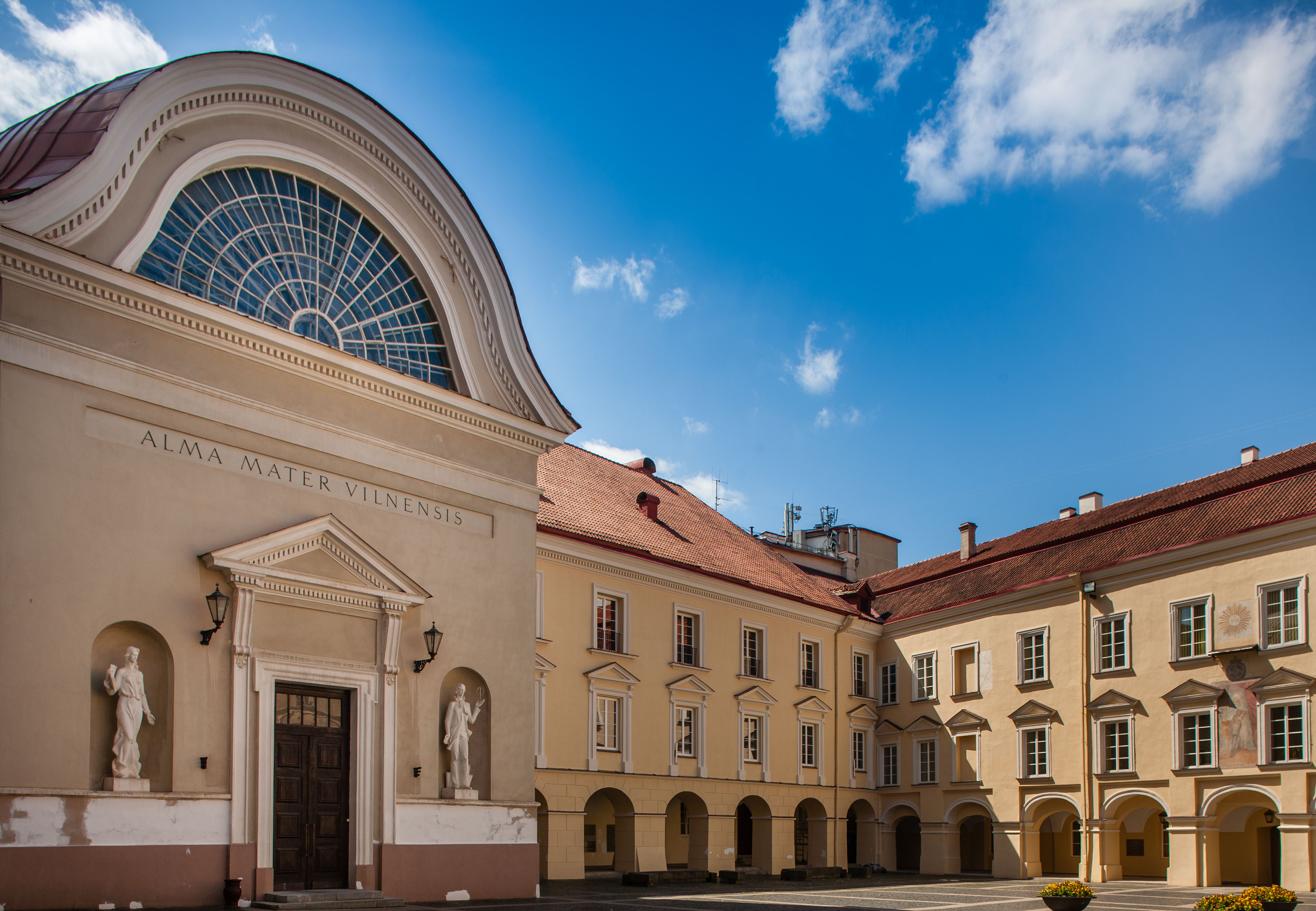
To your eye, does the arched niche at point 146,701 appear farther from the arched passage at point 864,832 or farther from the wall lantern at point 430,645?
the arched passage at point 864,832

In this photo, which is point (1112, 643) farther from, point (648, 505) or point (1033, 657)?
point (648, 505)

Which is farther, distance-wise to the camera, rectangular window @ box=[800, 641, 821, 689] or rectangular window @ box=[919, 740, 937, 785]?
rectangular window @ box=[919, 740, 937, 785]

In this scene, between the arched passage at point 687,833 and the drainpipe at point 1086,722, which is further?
the arched passage at point 687,833

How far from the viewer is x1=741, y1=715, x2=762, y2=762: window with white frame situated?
30547 mm

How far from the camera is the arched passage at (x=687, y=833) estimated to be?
28828 millimetres

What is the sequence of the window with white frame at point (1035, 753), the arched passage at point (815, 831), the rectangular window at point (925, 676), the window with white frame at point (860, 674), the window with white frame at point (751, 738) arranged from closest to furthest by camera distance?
1. the window with white frame at point (1035, 753)
2. the window with white frame at point (751, 738)
3. the arched passage at point (815, 831)
4. the rectangular window at point (925, 676)
5. the window with white frame at point (860, 674)

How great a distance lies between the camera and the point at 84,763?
1266cm

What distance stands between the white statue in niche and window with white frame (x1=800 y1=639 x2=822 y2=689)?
17.4m

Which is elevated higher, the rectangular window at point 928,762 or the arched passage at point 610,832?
the rectangular window at point 928,762

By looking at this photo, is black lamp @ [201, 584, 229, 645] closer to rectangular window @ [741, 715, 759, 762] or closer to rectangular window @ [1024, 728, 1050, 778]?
rectangular window @ [741, 715, 759, 762]

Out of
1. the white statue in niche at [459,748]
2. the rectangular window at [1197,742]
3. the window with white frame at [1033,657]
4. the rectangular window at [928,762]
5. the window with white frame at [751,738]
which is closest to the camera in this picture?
the white statue in niche at [459,748]

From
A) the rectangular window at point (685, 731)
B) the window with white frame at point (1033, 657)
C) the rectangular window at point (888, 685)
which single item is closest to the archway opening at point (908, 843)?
the rectangular window at point (888, 685)

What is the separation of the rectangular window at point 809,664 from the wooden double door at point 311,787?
19.3 metres

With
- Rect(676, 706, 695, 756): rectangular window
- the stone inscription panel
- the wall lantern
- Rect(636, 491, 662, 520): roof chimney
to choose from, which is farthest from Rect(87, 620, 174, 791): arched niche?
Rect(636, 491, 662, 520): roof chimney
